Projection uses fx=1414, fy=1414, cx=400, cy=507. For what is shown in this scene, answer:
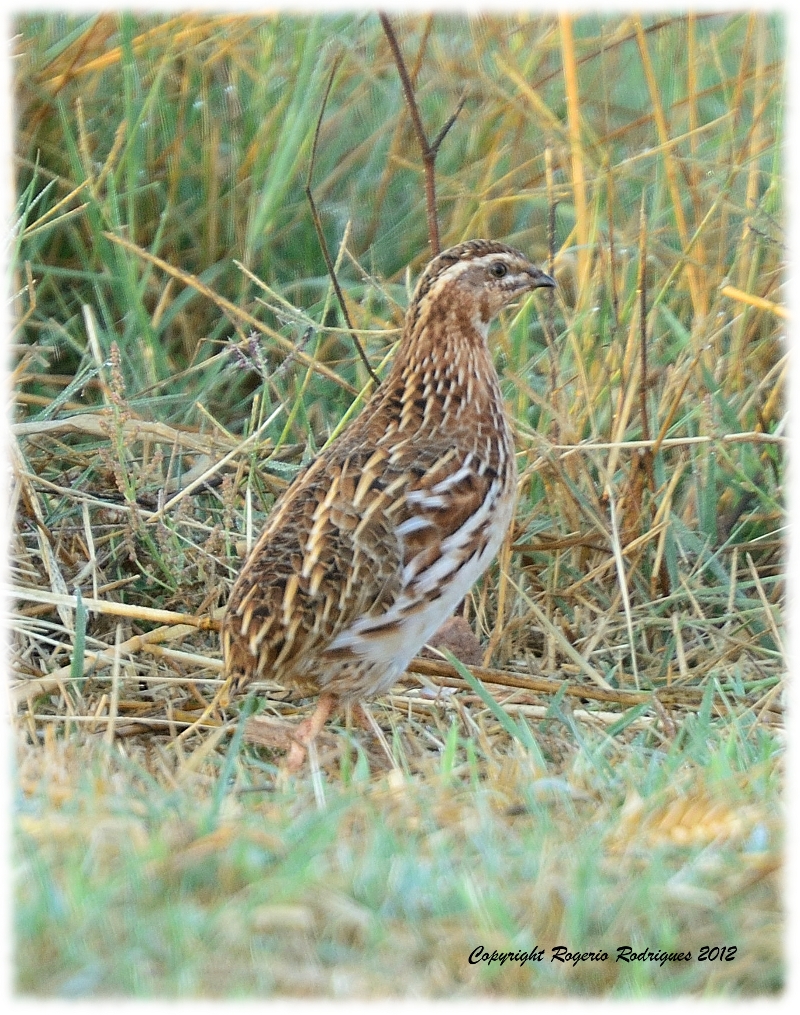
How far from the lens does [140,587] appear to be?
425 cm

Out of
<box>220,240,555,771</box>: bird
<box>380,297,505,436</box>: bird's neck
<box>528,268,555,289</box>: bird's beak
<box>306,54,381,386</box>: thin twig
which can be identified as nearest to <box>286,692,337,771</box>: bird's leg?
<box>220,240,555,771</box>: bird

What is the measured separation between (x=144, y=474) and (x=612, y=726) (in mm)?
1540

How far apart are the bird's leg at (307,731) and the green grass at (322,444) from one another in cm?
8

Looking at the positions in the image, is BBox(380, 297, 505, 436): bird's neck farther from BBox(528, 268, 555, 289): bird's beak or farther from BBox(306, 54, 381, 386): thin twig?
BBox(306, 54, 381, 386): thin twig

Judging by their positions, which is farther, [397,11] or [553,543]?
[397,11]

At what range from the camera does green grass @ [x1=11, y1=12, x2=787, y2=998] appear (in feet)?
7.30

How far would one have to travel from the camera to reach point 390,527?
3393mm

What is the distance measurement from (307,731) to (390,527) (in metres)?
0.54

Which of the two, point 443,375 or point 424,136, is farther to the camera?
point 424,136

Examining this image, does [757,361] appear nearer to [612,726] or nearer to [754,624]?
[754,624]

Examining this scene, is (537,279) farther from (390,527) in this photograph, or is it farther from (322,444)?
(322,444)

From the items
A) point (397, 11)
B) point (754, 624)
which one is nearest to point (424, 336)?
point (754, 624)

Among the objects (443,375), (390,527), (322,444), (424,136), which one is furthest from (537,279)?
(322,444)

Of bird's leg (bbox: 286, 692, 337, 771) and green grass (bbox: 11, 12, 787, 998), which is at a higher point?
green grass (bbox: 11, 12, 787, 998)
